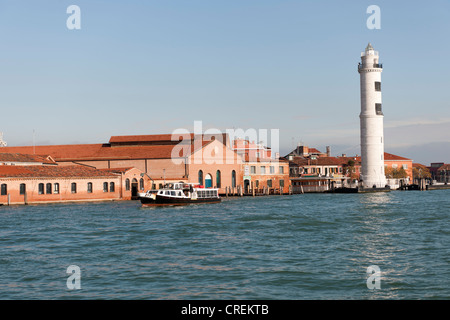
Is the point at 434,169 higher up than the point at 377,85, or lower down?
lower down

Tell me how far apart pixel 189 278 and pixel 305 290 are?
9.59 ft

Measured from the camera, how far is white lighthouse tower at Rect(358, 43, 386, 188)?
213 feet

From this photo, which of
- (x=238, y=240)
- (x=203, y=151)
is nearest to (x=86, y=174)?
(x=203, y=151)

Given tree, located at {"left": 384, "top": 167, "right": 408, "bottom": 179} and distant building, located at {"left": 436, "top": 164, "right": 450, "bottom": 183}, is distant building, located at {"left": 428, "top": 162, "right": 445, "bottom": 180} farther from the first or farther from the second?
tree, located at {"left": 384, "top": 167, "right": 408, "bottom": 179}

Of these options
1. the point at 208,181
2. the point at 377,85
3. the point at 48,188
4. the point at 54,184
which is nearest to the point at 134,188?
the point at 208,181

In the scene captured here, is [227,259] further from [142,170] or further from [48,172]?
[142,170]

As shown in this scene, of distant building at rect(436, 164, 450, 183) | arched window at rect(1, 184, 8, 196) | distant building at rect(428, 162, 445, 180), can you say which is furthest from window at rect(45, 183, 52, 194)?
distant building at rect(428, 162, 445, 180)

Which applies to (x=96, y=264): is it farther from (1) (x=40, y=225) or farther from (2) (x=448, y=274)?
(1) (x=40, y=225)

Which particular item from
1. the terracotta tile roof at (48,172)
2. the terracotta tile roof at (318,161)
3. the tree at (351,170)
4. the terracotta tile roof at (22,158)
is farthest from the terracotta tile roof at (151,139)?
the tree at (351,170)

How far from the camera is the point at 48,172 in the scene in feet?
155

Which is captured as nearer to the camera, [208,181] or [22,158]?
[22,158]

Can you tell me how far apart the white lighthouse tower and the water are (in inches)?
1528

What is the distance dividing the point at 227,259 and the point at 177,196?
27336mm

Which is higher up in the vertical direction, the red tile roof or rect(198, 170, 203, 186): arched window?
the red tile roof
